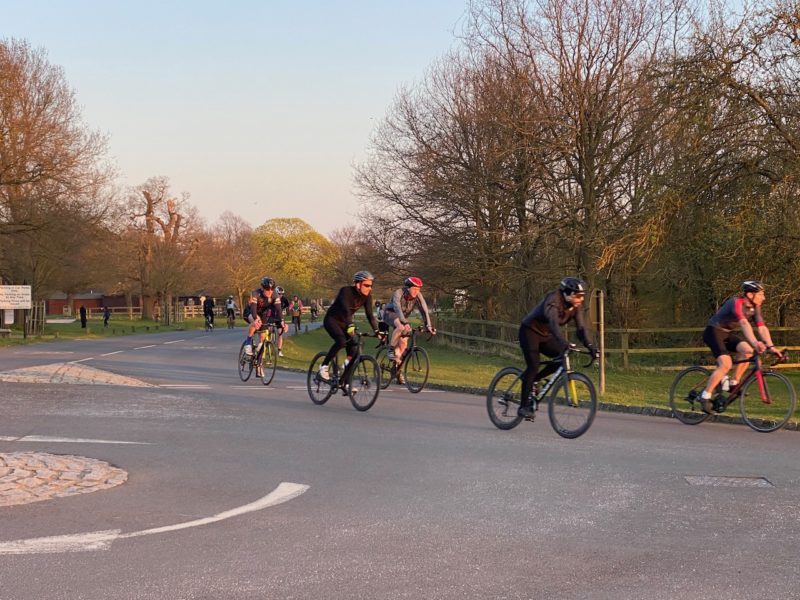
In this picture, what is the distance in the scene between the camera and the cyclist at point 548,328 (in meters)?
9.13

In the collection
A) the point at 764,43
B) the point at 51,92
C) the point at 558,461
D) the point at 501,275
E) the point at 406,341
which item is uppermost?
the point at 51,92

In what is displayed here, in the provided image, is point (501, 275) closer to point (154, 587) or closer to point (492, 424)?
point (492, 424)

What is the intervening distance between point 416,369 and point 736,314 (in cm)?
571

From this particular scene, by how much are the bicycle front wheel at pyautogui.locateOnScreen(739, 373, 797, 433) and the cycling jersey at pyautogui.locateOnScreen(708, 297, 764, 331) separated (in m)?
0.72

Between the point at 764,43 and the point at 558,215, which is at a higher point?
the point at 764,43

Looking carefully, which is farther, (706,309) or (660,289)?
(660,289)

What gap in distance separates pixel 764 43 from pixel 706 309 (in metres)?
10.5

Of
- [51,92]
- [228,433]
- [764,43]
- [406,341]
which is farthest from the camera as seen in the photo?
[51,92]

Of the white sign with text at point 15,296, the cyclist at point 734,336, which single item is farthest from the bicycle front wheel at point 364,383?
the white sign with text at point 15,296

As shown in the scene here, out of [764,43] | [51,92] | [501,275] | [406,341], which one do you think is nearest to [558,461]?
[406,341]

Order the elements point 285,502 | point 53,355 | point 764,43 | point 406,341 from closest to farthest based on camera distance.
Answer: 1. point 285,502
2. point 406,341
3. point 764,43
4. point 53,355

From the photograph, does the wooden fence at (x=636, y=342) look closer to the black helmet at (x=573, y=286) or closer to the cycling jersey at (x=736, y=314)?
the cycling jersey at (x=736, y=314)

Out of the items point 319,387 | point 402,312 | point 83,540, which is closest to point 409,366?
point 402,312

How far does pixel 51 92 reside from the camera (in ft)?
111
